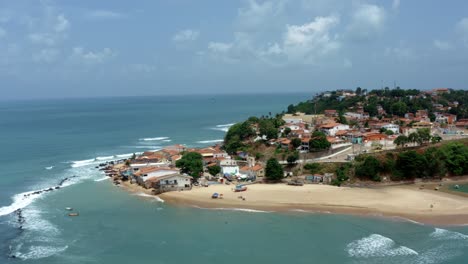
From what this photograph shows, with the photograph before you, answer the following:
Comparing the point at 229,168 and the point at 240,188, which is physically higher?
the point at 229,168

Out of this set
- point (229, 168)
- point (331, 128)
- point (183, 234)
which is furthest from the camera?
point (331, 128)

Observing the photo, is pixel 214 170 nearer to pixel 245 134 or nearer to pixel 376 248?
pixel 245 134

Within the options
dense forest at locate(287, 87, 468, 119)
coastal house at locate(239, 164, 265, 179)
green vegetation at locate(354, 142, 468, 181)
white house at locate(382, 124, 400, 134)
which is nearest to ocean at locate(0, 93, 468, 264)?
coastal house at locate(239, 164, 265, 179)

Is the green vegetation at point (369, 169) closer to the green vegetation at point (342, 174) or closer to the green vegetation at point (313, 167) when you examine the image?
the green vegetation at point (342, 174)

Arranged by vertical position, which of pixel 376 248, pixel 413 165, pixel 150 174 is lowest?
pixel 376 248

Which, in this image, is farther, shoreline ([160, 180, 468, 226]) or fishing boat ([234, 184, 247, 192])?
fishing boat ([234, 184, 247, 192])

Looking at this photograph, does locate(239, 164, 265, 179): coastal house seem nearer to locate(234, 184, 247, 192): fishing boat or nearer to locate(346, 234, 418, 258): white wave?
locate(234, 184, 247, 192): fishing boat

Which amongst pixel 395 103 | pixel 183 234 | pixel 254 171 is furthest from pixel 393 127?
pixel 183 234
